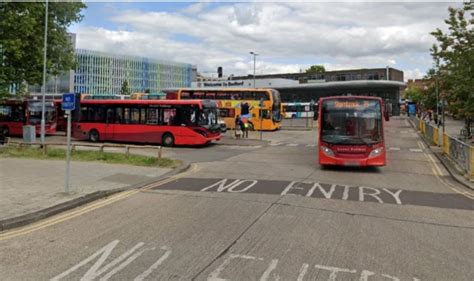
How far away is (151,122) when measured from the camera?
86.6 feet

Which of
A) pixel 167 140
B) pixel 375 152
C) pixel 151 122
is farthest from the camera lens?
pixel 151 122

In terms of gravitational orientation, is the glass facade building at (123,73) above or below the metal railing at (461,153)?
above

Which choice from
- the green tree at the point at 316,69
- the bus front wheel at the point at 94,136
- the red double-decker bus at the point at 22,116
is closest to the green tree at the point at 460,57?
the bus front wheel at the point at 94,136

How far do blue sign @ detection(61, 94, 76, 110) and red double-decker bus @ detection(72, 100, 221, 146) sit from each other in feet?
49.1

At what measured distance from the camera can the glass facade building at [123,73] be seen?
114250 mm

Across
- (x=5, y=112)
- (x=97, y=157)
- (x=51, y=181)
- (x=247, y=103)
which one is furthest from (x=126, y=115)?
(x=51, y=181)

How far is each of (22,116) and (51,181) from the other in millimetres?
23879

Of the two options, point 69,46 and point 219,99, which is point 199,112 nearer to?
point 69,46

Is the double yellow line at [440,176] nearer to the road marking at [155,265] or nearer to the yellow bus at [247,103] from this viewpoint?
the road marking at [155,265]

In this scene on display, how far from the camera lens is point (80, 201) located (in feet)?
31.2

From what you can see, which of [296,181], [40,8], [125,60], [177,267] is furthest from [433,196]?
[125,60]

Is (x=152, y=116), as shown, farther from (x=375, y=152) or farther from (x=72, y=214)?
(x=72, y=214)

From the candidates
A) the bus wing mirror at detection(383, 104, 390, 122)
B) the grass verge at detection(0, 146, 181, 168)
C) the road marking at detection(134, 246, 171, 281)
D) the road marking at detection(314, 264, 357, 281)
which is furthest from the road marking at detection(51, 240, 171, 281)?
the bus wing mirror at detection(383, 104, 390, 122)

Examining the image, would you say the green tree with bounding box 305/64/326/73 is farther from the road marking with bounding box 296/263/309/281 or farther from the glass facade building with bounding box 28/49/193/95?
the road marking with bounding box 296/263/309/281
